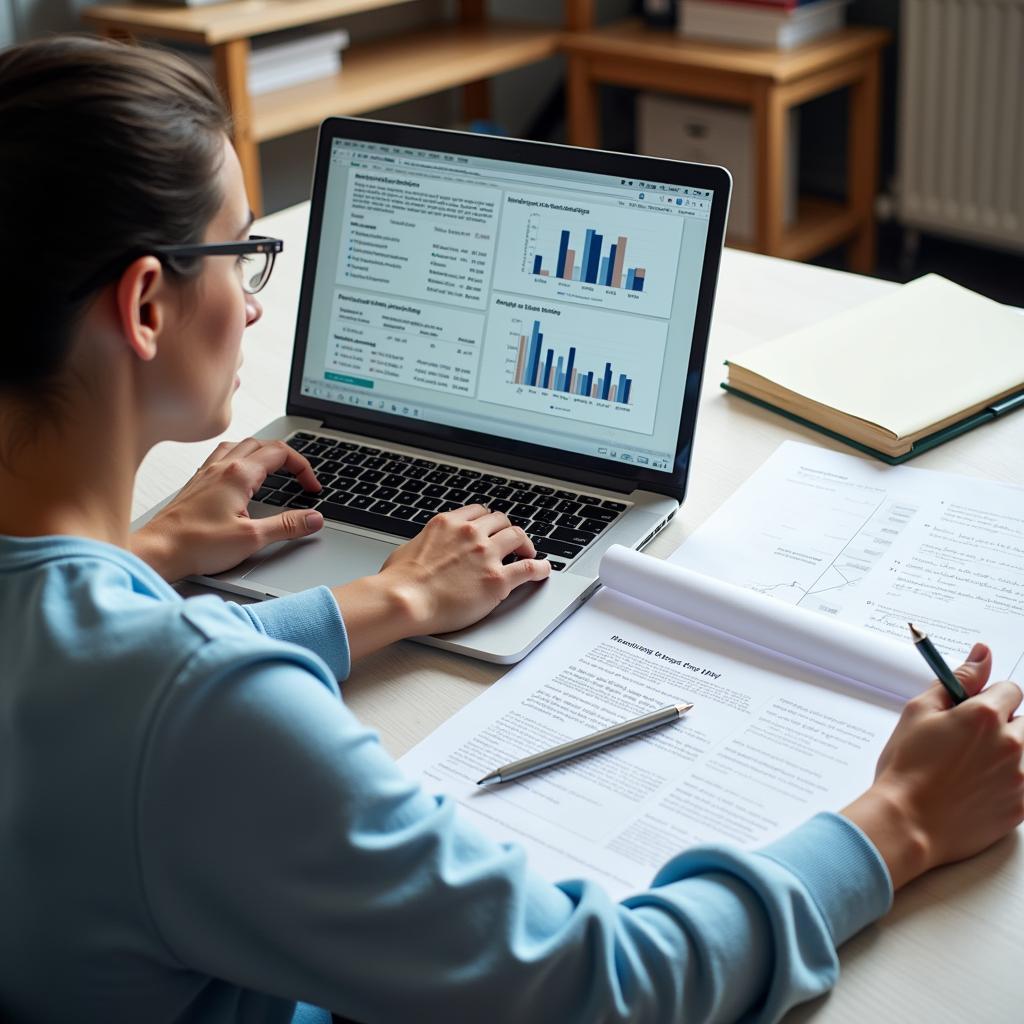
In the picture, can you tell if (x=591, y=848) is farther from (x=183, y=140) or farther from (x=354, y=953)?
(x=183, y=140)

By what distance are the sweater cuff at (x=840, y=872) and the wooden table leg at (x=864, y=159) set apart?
2894mm

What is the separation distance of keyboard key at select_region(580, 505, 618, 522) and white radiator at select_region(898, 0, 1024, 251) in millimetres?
2448

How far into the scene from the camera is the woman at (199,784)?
1.95 ft

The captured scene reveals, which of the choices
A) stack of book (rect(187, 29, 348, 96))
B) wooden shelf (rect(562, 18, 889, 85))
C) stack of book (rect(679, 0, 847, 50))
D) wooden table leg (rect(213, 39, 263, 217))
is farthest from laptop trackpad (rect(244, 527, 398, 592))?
stack of book (rect(679, 0, 847, 50))

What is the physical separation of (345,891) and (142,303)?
1.09 ft

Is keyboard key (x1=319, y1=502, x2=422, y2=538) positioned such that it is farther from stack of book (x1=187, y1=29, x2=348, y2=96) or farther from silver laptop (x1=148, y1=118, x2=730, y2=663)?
stack of book (x1=187, y1=29, x2=348, y2=96)

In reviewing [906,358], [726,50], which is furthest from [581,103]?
[906,358]

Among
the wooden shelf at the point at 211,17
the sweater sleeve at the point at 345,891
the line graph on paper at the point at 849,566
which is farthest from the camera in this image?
the wooden shelf at the point at 211,17

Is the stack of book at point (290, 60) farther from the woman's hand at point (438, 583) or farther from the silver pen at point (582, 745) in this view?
the silver pen at point (582, 745)

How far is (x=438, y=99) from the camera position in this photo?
147 inches

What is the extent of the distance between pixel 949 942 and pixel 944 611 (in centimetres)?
31

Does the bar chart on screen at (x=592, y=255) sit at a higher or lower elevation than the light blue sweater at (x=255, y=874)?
higher

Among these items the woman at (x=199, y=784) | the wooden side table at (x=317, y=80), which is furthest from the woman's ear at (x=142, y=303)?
the wooden side table at (x=317, y=80)

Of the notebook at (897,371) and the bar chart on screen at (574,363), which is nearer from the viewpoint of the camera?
the bar chart on screen at (574,363)
